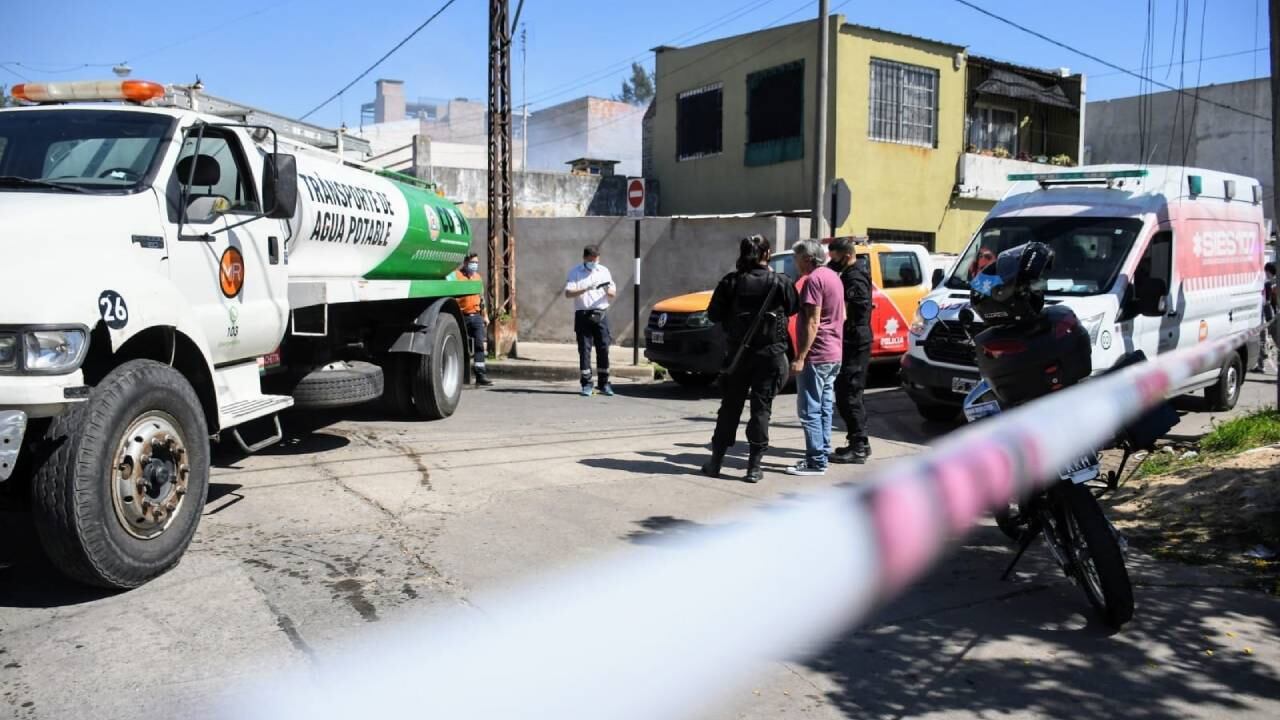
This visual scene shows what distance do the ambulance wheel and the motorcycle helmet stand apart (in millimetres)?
7543

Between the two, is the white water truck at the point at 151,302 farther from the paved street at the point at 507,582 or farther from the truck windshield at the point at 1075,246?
the truck windshield at the point at 1075,246

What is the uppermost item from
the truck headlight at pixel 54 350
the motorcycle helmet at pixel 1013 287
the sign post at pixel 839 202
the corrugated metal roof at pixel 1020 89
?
the corrugated metal roof at pixel 1020 89

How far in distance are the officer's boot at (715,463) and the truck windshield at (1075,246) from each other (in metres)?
3.29

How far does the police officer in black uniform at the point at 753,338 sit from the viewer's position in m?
7.34

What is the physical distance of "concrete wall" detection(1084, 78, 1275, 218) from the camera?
3041 centimetres

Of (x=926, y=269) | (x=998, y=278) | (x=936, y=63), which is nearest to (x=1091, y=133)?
(x=936, y=63)

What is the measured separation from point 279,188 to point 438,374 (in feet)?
12.3

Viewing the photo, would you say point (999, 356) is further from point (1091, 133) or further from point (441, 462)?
point (1091, 133)

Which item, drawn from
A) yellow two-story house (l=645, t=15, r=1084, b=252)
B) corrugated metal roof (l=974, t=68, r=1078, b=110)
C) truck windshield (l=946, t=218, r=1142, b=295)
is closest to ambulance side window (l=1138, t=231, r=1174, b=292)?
truck windshield (l=946, t=218, r=1142, b=295)

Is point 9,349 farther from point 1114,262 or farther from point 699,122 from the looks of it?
point 699,122

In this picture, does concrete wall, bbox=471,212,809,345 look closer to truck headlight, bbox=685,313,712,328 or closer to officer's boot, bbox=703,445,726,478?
truck headlight, bbox=685,313,712,328

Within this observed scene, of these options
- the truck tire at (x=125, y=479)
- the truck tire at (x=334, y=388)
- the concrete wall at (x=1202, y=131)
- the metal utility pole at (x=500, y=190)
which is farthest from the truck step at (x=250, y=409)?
the concrete wall at (x=1202, y=131)

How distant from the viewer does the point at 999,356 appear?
4688 mm

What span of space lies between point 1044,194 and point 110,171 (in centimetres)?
841
